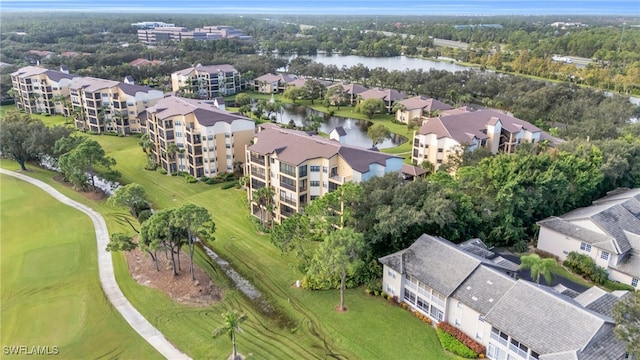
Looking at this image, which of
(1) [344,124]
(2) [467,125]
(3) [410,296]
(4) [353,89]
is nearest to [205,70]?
(4) [353,89]

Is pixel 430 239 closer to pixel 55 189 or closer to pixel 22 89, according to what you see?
pixel 55 189

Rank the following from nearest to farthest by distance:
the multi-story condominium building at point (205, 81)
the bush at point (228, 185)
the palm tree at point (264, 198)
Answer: the palm tree at point (264, 198)
the bush at point (228, 185)
the multi-story condominium building at point (205, 81)

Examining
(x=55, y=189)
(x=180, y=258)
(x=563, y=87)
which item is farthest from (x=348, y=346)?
(x=563, y=87)

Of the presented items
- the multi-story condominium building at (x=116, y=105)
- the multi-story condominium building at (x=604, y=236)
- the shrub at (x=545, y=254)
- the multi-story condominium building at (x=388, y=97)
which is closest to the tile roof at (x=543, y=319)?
the multi-story condominium building at (x=604, y=236)

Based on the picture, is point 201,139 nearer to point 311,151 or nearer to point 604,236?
point 311,151

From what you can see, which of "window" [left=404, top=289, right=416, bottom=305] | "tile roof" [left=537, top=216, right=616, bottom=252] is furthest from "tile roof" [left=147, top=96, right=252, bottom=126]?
"tile roof" [left=537, top=216, right=616, bottom=252]

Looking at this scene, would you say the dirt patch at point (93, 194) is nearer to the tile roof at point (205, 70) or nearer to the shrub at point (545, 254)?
the shrub at point (545, 254)

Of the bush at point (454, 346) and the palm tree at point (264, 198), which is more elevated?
the palm tree at point (264, 198)

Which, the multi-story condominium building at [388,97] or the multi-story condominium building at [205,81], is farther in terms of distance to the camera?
the multi-story condominium building at [205,81]

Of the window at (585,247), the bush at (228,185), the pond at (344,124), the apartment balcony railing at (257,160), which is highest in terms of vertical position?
the apartment balcony railing at (257,160)
